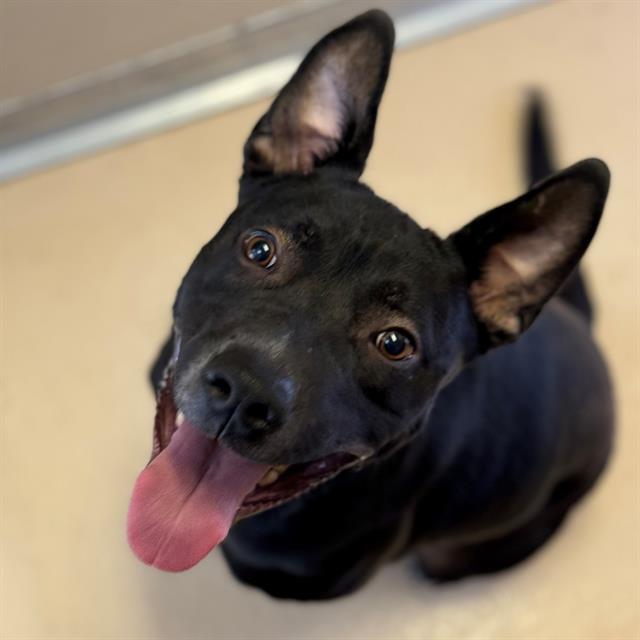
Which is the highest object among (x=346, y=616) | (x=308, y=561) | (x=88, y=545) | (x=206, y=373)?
(x=206, y=373)

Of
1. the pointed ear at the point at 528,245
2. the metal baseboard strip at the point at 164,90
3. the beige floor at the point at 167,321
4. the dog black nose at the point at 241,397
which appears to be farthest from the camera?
the metal baseboard strip at the point at 164,90

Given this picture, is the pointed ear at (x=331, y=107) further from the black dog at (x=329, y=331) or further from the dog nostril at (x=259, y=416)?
the dog nostril at (x=259, y=416)

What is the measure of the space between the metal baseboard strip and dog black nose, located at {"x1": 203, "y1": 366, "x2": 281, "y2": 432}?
1.85 meters

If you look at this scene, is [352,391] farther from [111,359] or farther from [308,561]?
[111,359]

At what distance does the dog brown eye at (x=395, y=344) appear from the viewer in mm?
1506

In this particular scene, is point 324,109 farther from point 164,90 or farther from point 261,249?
point 164,90

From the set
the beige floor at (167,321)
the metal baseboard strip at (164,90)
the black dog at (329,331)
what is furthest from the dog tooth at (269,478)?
the metal baseboard strip at (164,90)

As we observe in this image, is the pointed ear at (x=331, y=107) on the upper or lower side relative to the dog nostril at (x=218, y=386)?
upper

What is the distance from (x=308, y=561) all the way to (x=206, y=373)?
74cm

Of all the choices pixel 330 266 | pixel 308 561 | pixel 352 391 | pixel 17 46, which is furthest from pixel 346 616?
pixel 17 46

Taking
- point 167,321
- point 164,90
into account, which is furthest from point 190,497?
point 164,90

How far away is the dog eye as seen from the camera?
1.51 meters

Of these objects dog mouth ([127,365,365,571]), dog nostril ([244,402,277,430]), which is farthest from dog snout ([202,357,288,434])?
dog mouth ([127,365,365,571])

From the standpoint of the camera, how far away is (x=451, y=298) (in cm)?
159
